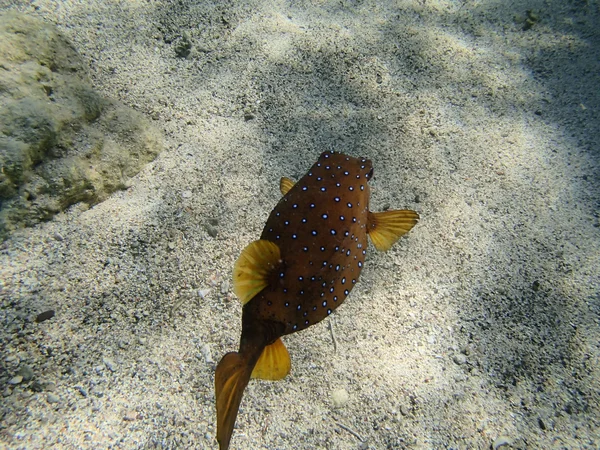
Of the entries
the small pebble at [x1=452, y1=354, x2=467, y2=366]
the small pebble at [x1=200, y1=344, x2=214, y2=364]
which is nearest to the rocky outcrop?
the small pebble at [x1=200, y1=344, x2=214, y2=364]

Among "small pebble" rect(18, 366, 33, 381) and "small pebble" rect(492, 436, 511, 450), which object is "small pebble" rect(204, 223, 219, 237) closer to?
"small pebble" rect(18, 366, 33, 381)

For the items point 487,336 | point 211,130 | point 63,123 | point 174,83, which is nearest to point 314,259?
point 487,336

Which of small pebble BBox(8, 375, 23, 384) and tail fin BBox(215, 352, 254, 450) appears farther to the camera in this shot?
small pebble BBox(8, 375, 23, 384)

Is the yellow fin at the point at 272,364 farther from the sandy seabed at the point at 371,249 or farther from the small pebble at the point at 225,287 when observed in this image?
the small pebble at the point at 225,287

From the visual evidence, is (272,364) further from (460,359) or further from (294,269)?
(460,359)

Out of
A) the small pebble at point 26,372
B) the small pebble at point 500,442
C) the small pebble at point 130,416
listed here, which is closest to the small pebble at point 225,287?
the small pebble at point 130,416

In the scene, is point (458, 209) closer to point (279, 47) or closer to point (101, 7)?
point (279, 47)

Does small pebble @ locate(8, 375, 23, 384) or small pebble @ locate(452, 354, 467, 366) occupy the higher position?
small pebble @ locate(8, 375, 23, 384)
